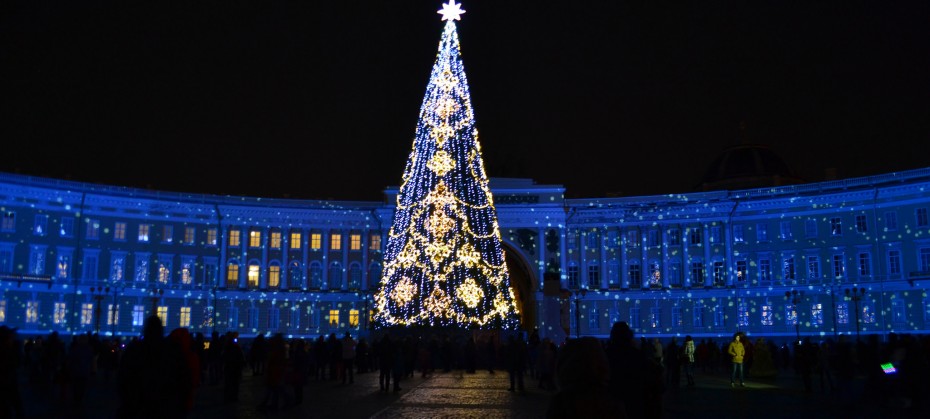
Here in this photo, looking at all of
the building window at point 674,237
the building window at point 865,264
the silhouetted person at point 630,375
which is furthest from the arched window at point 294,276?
the silhouetted person at point 630,375

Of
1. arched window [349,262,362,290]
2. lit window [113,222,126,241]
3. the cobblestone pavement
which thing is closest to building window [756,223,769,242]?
arched window [349,262,362,290]

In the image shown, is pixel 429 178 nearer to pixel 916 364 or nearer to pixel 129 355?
pixel 916 364

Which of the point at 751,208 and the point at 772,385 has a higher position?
the point at 751,208

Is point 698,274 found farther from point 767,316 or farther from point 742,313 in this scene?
point 767,316

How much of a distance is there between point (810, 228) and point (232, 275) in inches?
1490

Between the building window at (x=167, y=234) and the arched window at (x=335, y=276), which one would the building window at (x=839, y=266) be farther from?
the building window at (x=167, y=234)

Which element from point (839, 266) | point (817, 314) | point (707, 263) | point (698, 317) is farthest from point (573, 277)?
point (839, 266)

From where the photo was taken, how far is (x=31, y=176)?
5778 cm

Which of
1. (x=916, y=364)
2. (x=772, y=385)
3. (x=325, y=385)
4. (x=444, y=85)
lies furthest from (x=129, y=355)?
(x=444, y=85)

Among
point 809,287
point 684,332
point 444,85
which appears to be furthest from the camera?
point 684,332

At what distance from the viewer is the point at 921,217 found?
2194 inches

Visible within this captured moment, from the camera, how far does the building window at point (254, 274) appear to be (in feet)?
220

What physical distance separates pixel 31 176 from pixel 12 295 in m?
7.09

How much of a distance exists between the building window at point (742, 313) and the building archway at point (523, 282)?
43.6 feet
